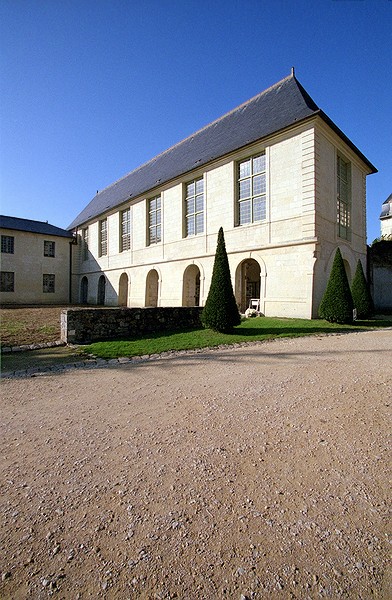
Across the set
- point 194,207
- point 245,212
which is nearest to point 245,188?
point 245,212

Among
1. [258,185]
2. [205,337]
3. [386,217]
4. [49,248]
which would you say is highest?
[386,217]

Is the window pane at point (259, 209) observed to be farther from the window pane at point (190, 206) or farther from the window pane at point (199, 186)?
the window pane at point (190, 206)

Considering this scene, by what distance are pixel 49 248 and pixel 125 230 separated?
8419mm

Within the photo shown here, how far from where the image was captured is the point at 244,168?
14.3 meters

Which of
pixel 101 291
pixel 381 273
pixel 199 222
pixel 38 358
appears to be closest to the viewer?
pixel 38 358

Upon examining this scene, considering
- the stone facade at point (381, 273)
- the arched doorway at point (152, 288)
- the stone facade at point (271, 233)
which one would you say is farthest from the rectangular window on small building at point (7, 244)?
the stone facade at point (381, 273)

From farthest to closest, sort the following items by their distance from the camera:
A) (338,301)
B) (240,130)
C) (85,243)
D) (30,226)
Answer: (85,243) < (30,226) < (240,130) < (338,301)

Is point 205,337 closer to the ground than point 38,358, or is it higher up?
higher up

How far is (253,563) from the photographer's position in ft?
4.27

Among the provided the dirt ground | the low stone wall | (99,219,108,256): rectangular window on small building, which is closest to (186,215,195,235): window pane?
the low stone wall

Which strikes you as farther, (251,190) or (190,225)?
(190,225)

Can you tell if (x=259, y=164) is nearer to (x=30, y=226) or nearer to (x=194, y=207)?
(x=194, y=207)

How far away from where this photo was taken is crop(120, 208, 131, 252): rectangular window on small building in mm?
21844

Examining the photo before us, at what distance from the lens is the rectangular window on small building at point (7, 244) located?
2305 cm
